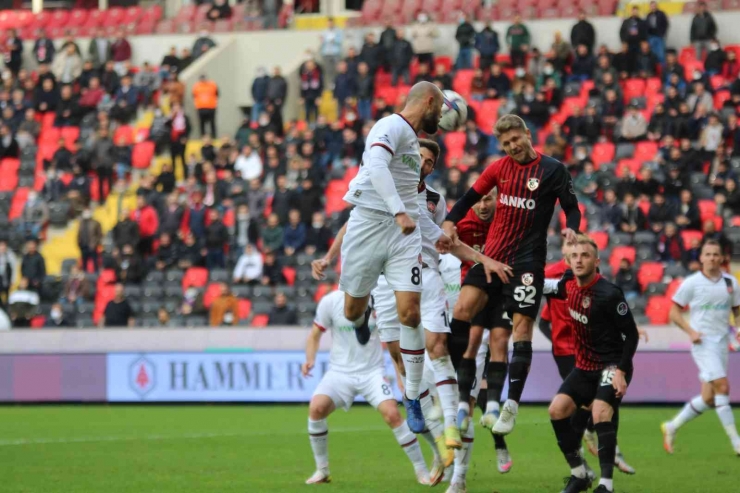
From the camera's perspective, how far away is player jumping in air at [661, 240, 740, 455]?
13773mm

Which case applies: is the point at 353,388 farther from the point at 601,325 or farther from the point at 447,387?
the point at 601,325

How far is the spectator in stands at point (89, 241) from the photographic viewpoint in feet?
83.9

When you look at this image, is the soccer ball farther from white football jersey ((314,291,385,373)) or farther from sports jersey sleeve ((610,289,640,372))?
Result: white football jersey ((314,291,385,373))

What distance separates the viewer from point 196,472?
12.0 meters

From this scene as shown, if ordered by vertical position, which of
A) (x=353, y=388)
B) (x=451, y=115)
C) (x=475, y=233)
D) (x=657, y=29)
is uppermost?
(x=657, y=29)

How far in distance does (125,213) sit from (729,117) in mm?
12238

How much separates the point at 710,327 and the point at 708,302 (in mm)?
285

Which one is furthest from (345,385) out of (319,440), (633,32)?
(633,32)

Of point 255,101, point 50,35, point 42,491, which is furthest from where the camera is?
point 50,35

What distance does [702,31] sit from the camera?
2644cm

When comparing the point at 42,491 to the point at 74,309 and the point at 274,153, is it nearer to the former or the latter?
the point at 74,309

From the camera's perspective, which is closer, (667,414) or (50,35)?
(667,414)

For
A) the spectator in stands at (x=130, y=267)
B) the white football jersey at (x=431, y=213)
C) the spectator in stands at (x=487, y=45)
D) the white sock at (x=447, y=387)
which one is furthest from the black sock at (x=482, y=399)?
the spectator in stands at (x=487, y=45)

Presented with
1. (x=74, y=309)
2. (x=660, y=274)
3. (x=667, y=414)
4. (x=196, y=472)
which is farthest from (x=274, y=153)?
(x=196, y=472)
